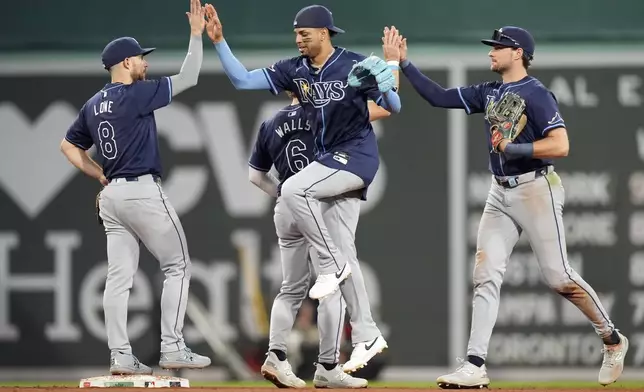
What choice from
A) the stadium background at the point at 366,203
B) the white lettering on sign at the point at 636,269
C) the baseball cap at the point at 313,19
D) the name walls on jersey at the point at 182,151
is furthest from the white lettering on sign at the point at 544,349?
the baseball cap at the point at 313,19

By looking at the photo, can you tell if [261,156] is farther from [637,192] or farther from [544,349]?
[637,192]

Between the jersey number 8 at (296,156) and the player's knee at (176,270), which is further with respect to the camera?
the jersey number 8 at (296,156)

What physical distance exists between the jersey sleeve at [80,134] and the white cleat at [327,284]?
1584 mm

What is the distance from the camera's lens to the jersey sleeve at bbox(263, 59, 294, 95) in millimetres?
6371

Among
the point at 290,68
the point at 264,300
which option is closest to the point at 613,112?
the point at 264,300

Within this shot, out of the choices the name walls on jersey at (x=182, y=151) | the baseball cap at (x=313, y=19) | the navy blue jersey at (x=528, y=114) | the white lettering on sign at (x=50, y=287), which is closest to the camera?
the baseball cap at (x=313, y=19)

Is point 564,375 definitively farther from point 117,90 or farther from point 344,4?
point 117,90

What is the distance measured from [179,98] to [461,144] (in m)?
2.16

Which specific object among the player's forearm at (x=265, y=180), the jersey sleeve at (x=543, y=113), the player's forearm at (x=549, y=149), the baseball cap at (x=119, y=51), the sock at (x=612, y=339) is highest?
the baseball cap at (x=119, y=51)

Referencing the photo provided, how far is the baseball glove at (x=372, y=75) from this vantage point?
595 cm

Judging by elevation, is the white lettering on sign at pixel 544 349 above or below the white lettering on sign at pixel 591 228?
below

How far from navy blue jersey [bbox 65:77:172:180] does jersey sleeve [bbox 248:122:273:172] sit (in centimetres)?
56

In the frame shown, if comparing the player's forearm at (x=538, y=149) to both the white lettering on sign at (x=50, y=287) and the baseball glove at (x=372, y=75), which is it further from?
the white lettering on sign at (x=50, y=287)

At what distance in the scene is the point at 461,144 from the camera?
371 inches
